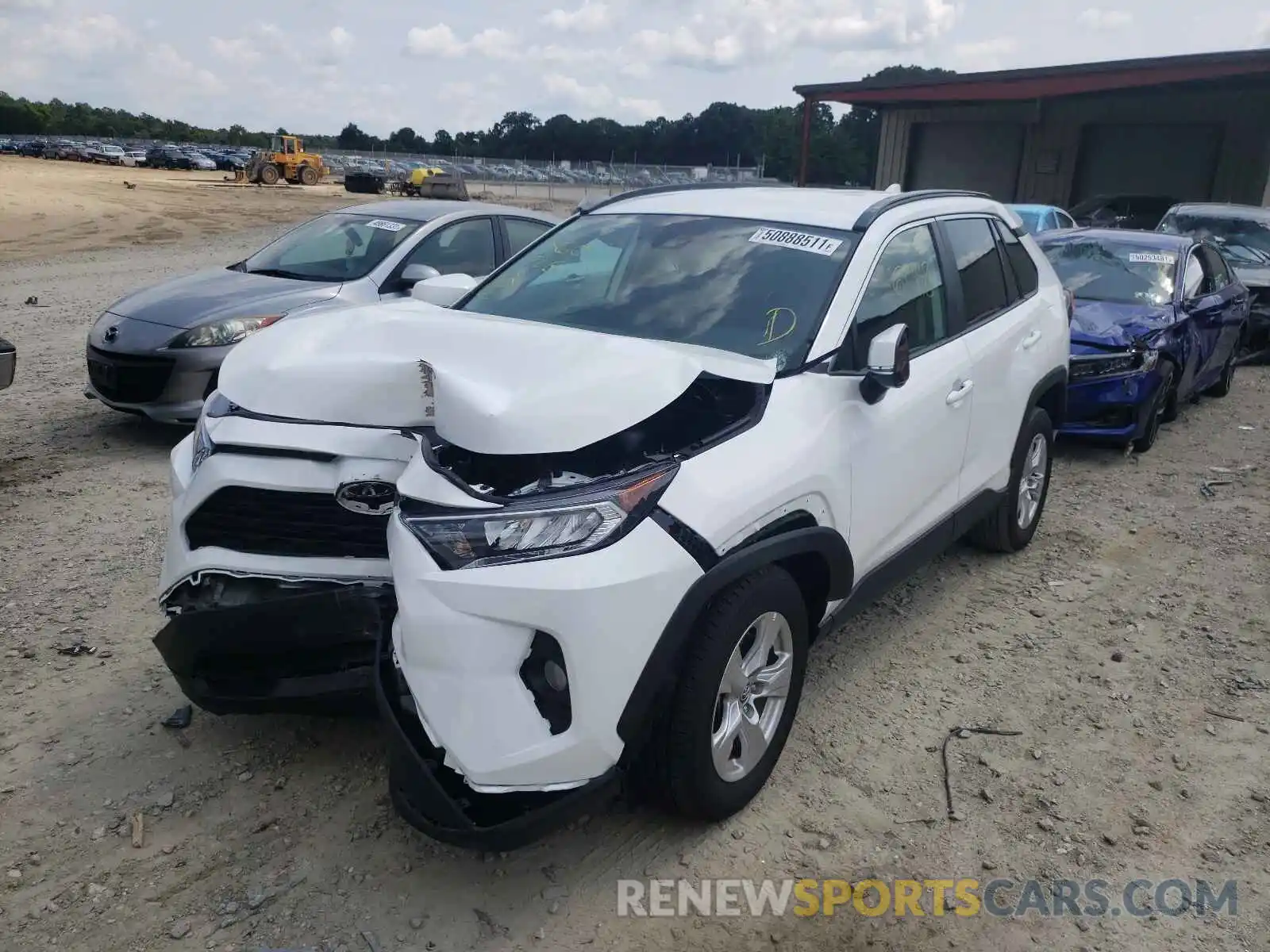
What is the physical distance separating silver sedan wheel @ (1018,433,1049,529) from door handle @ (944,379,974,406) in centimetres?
113

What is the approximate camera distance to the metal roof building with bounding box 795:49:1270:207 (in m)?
19.9

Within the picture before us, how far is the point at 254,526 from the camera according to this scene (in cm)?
306

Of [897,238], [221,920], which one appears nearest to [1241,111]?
[897,238]

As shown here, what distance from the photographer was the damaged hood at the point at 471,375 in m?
2.70

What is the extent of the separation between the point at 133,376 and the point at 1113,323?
681 centimetres

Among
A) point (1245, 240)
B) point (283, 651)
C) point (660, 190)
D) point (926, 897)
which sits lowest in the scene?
point (926, 897)

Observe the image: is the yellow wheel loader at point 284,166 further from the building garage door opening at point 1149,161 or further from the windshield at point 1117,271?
the windshield at point 1117,271

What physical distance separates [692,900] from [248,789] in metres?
1.46

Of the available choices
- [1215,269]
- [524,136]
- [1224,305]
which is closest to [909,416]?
[1224,305]

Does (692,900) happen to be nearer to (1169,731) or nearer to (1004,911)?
(1004,911)

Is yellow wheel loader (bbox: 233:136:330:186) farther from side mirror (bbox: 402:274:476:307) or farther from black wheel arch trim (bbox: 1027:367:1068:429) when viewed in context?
black wheel arch trim (bbox: 1027:367:1068:429)

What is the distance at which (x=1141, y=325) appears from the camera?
7.36m

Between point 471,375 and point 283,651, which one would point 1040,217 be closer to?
point 471,375

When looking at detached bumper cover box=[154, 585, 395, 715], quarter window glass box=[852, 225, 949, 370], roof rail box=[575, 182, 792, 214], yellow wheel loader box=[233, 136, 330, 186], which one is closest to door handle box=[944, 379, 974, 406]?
quarter window glass box=[852, 225, 949, 370]
